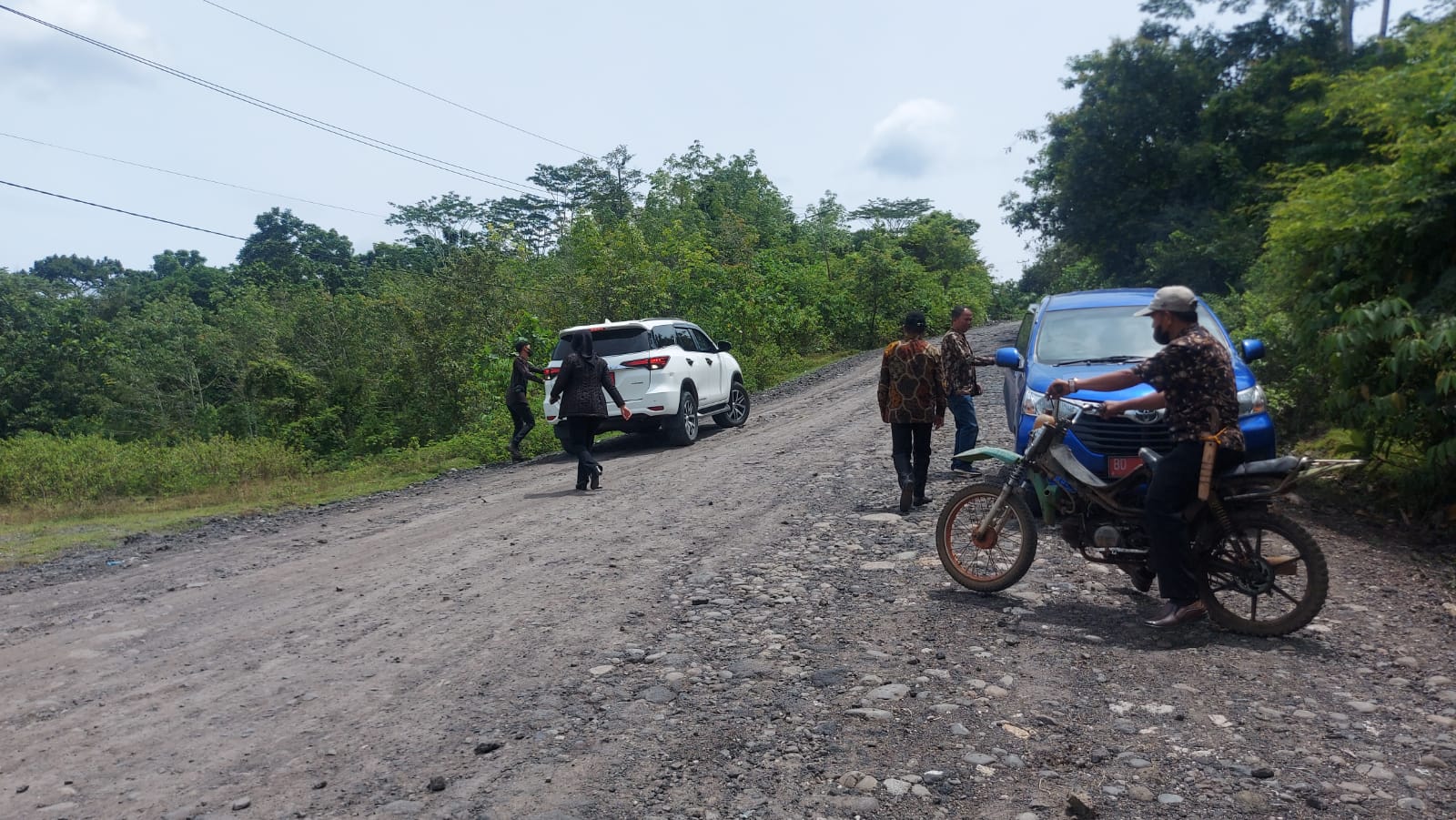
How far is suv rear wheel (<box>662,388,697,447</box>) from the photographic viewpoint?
48.7 ft

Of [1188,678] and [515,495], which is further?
[515,495]

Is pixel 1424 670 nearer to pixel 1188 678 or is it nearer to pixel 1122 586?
pixel 1188 678

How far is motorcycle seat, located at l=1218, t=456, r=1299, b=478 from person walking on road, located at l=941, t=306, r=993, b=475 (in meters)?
4.40

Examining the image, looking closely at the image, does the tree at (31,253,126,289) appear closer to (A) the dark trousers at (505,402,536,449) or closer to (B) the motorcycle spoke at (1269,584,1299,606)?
(A) the dark trousers at (505,402,536,449)

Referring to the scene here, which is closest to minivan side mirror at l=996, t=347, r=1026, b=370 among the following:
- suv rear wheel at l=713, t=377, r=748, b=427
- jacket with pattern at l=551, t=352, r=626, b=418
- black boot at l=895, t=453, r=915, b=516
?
black boot at l=895, t=453, r=915, b=516

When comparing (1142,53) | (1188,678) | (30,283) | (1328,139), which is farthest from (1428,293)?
(30,283)

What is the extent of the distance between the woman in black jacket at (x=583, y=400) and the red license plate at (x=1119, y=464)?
6.16 metres

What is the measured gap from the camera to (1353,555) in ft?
23.6

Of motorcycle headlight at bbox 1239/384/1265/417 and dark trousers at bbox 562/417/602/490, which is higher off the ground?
motorcycle headlight at bbox 1239/384/1265/417

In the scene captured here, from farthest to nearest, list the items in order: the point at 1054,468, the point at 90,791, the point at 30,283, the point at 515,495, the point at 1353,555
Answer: the point at 30,283 < the point at 515,495 < the point at 1353,555 < the point at 1054,468 < the point at 90,791

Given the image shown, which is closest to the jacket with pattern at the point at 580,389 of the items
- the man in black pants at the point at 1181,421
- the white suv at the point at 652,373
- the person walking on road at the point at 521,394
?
the white suv at the point at 652,373

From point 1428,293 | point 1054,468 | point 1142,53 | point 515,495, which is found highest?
point 1142,53

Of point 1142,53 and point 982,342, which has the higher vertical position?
point 1142,53

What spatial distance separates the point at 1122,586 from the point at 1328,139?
2264 centimetres
